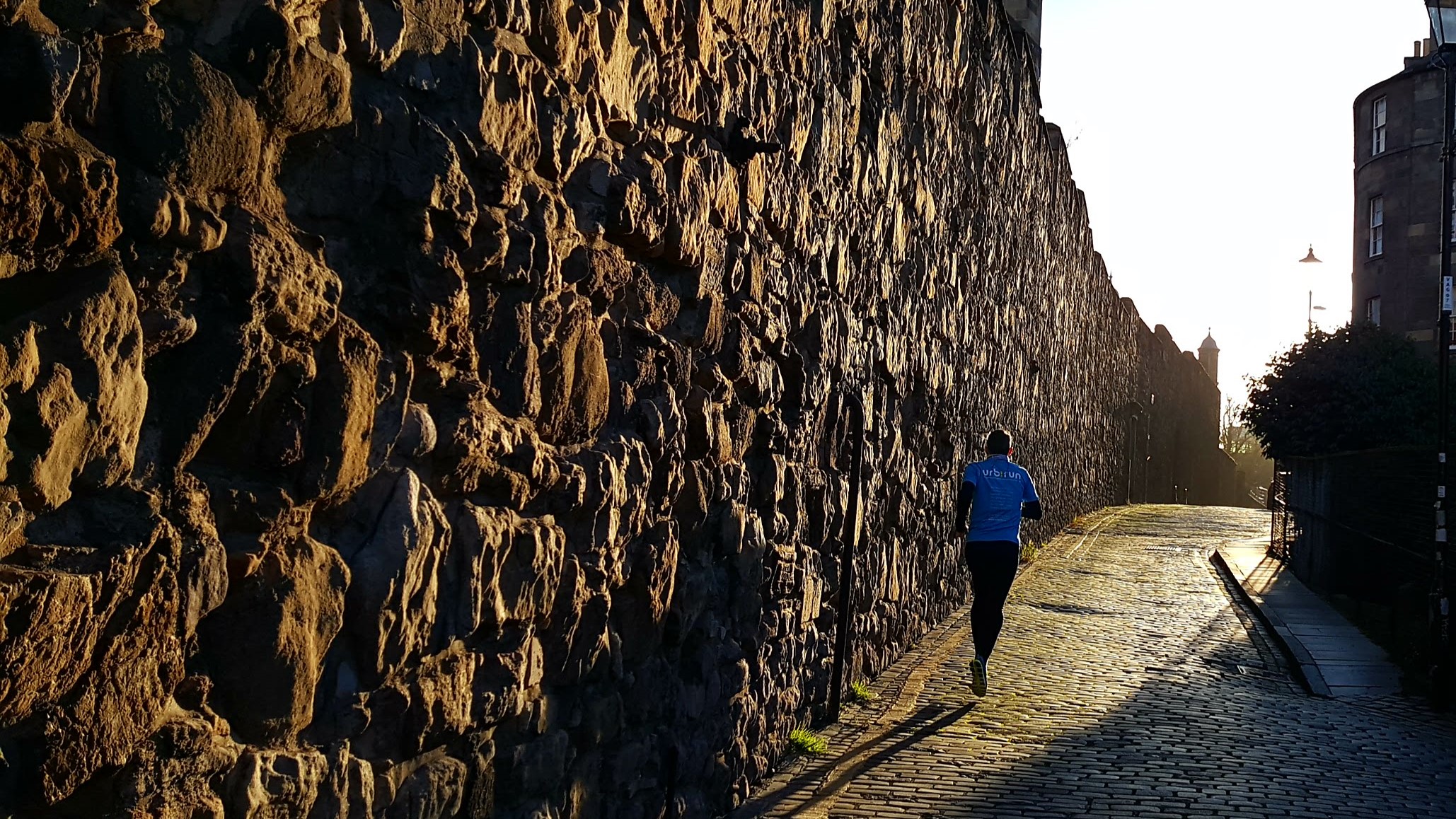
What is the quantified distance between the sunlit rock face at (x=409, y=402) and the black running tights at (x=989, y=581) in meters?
2.35

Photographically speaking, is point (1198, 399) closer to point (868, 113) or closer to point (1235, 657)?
point (1235, 657)

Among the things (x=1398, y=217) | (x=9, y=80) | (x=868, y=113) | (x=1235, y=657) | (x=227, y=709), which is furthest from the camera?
(x=1398, y=217)

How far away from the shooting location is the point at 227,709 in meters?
2.47

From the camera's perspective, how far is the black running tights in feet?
28.3

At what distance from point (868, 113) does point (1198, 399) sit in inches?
2083

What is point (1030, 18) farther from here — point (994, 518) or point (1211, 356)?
point (1211, 356)

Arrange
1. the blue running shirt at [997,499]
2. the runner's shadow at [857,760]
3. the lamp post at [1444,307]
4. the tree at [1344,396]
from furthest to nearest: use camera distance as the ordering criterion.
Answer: the tree at [1344,396] < the lamp post at [1444,307] < the blue running shirt at [997,499] < the runner's shadow at [857,760]

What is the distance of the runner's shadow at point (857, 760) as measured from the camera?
5547mm

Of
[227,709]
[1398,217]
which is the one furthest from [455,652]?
[1398,217]

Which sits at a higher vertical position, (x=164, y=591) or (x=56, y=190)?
(x=56, y=190)

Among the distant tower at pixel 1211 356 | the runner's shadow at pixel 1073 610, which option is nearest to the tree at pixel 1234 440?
the distant tower at pixel 1211 356

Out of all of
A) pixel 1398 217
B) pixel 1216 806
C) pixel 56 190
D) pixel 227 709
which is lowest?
pixel 1216 806

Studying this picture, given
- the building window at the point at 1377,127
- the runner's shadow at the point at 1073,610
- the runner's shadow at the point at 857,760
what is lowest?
the runner's shadow at the point at 857,760

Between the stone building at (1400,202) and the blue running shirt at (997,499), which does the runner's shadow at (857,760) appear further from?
the stone building at (1400,202)
